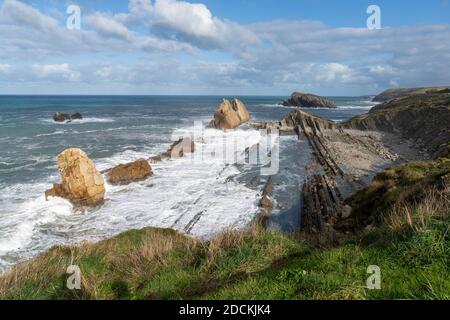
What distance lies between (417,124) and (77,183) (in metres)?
52.3

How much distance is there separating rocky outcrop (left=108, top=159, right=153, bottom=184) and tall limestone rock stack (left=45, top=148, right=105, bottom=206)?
391 centimetres

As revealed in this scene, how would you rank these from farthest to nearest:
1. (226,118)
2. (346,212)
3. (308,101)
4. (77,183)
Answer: (308,101)
(226,118)
(77,183)
(346,212)

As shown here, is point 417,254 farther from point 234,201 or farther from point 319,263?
point 234,201

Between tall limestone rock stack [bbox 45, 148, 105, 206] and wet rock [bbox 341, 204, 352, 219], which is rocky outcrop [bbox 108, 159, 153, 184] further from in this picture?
wet rock [bbox 341, 204, 352, 219]

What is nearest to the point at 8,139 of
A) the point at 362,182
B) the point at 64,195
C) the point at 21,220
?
the point at 64,195

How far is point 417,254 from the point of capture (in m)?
6.00

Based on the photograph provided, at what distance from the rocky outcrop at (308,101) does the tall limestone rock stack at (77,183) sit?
12678cm

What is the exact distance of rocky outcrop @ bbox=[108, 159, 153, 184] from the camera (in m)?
28.2

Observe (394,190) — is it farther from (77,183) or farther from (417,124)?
(417,124)

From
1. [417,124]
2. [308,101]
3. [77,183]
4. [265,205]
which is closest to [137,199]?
[77,183]

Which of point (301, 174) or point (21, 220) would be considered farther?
point (301, 174)

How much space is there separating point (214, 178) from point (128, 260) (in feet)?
68.2

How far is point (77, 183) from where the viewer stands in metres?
23.5

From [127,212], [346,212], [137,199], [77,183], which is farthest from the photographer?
[137,199]
